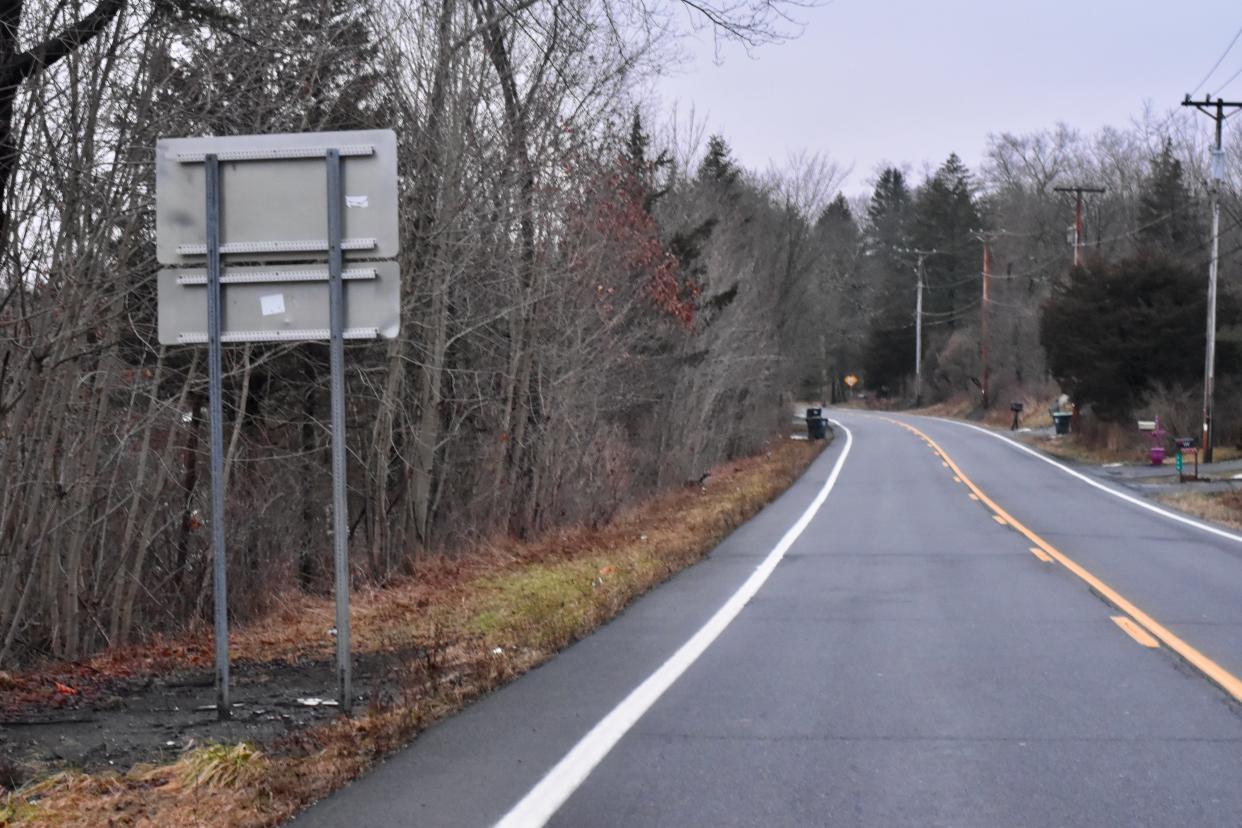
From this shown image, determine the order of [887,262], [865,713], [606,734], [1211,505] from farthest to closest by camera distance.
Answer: [887,262] → [1211,505] → [865,713] → [606,734]

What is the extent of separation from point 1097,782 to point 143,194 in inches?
348

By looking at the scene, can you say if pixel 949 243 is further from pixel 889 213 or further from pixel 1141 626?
pixel 1141 626

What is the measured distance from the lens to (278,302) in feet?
24.7

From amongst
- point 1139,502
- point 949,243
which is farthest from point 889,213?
point 1139,502

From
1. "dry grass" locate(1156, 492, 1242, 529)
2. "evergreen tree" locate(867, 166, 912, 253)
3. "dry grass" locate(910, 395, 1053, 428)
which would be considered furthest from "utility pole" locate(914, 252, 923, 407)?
"dry grass" locate(1156, 492, 1242, 529)

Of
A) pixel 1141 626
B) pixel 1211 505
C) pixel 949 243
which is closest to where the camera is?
pixel 1141 626

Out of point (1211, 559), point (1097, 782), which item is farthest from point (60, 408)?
point (1211, 559)

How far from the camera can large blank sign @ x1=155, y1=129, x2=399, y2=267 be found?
7.38m

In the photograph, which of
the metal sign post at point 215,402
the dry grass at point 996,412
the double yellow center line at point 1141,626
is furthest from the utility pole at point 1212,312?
the metal sign post at point 215,402

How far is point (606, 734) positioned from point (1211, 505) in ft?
76.1

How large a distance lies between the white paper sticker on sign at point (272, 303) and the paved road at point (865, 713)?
2.52m

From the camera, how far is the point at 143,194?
1127 cm

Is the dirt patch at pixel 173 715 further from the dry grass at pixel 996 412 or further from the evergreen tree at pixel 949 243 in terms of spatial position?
the evergreen tree at pixel 949 243

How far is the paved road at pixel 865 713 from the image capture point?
224 inches
